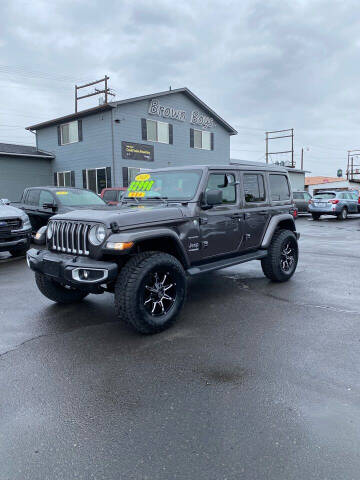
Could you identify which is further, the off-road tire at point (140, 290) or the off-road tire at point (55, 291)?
the off-road tire at point (55, 291)

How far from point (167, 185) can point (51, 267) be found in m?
1.94

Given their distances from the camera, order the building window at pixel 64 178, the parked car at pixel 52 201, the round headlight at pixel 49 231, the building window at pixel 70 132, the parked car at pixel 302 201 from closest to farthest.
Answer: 1. the round headlight at pixel 49 231
2. the parked car at pixel 52 201
3. the parked car at pixel 302 201
4. the building window at pixel 70 132
5. the building window at pixel 64 178

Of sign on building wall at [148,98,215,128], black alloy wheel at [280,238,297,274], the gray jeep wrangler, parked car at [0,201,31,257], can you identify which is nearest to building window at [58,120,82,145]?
sign on building wall at [148,98,215,128]

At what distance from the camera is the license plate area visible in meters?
3.79

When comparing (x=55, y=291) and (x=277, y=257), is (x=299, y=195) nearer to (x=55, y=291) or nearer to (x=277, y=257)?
(x=277, y=257)

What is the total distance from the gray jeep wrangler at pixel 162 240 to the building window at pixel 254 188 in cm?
2

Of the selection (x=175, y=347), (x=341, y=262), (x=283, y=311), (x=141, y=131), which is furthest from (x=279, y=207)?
(x=141, y=131)

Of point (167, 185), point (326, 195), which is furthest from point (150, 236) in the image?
point (326, 195)

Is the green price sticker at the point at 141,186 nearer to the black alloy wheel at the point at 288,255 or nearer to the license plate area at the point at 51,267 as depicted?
the license plate area at the point at 51,267

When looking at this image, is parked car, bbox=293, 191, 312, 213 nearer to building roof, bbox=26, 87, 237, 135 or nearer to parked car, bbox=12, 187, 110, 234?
building roof, bbox=26, 87, 237, 135

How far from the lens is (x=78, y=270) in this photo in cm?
361

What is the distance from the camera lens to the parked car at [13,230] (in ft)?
25.5

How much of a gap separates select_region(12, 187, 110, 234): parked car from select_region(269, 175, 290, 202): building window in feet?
17.9

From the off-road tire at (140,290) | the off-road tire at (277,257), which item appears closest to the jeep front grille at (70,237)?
the off-road tire at (140,290)
